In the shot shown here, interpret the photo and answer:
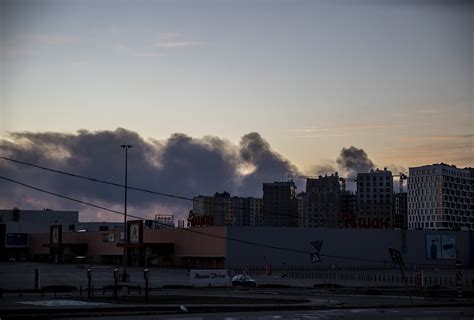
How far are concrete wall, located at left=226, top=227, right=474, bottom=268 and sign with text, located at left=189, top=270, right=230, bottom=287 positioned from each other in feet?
135

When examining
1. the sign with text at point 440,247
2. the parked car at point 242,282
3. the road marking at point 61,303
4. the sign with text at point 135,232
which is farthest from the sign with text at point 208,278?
the sign with text at point 440,247

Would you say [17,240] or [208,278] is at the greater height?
[17,240]

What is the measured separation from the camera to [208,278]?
6241 cm

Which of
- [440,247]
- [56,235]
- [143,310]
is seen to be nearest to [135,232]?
[56,235]

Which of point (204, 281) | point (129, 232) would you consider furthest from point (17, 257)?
point (204, 281)

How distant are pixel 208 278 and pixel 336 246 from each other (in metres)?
54.2

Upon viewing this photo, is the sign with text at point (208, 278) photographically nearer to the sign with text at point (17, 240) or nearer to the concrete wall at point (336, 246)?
the concrete wall at point (336, 246)

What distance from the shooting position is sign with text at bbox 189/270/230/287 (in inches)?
2414

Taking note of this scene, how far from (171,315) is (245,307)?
5575 mm

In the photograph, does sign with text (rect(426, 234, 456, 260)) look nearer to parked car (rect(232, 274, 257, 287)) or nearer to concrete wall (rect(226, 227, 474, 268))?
concrete wall (rect(226, 227, 474, 268))

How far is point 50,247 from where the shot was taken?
480ft

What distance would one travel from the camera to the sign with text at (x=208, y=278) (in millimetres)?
61312

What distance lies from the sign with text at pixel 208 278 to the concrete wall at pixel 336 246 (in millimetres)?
40997

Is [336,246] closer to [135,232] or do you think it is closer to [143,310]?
[135,232]
